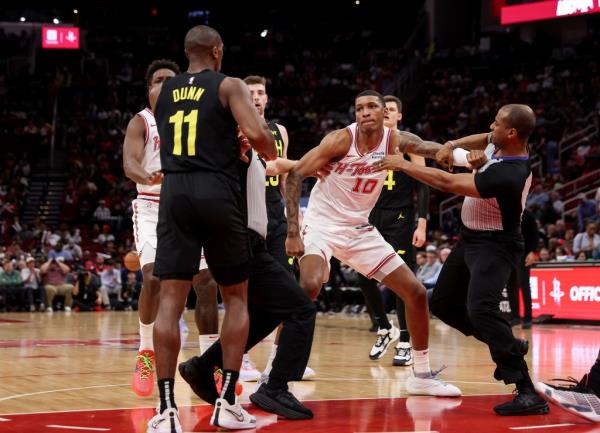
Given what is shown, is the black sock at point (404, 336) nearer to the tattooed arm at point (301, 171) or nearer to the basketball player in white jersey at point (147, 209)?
the tattooed arm at point (301, 171)

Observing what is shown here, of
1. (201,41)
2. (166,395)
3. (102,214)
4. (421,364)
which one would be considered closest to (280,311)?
(166,395)

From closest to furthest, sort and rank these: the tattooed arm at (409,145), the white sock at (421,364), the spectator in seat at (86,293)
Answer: the white sock at (421,364), the tattooed arm at (409,145), the spectator in seat at (86,293)

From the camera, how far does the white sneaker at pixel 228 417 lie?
16.9ft

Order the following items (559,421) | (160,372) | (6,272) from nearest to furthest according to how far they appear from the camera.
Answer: (160,372) < (559,421) < (6,272)

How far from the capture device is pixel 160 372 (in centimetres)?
504

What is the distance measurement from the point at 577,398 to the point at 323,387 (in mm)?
2016

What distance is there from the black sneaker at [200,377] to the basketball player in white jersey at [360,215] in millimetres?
1223

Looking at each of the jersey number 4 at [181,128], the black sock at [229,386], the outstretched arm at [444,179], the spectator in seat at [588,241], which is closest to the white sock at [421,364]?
the outstretched arm at [444,179]

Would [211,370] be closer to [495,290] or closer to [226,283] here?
[226,283]

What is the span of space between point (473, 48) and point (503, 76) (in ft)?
9.57

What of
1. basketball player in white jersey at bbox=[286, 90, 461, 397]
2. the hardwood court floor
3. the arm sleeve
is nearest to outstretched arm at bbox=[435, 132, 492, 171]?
basketball player in white jersey at bbox=[286, 90, 461, 397]

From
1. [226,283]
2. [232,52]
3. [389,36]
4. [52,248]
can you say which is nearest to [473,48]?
[389,36]

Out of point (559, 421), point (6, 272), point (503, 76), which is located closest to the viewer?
point (559, 421)

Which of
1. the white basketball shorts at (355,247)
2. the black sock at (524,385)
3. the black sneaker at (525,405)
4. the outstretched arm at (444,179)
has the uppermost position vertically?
the outstretched arm at (444,179)
